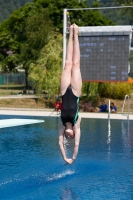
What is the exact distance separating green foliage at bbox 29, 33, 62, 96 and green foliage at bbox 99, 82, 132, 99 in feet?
10.4

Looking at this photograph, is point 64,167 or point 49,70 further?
point 49,70

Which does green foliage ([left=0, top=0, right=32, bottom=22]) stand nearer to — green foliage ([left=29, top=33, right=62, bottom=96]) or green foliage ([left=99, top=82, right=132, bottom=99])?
green foliage ([left=29, top=33, right=62, bottom=96])

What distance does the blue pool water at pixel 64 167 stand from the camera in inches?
366

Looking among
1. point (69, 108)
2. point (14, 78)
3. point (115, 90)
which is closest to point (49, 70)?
point (115, 90)

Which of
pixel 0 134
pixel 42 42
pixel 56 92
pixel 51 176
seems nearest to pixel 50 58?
pixel 56 92

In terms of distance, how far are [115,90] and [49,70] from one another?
4649mm

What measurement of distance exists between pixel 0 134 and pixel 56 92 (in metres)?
10.2

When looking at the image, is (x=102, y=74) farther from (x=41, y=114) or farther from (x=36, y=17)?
(x=36, y=17)

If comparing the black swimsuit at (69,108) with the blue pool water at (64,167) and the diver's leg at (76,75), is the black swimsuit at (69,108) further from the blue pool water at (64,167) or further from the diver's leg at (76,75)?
the blue pool water at (64,167)

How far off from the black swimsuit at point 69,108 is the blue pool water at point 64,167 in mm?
1579

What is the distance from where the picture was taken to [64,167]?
11.6 m

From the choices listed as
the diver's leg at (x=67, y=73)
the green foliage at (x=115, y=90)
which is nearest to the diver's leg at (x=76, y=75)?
the diver's leg at (x=67, y=73)

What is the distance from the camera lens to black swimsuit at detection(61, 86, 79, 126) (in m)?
8.93

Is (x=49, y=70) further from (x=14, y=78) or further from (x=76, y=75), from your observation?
(x=14, y=78)
